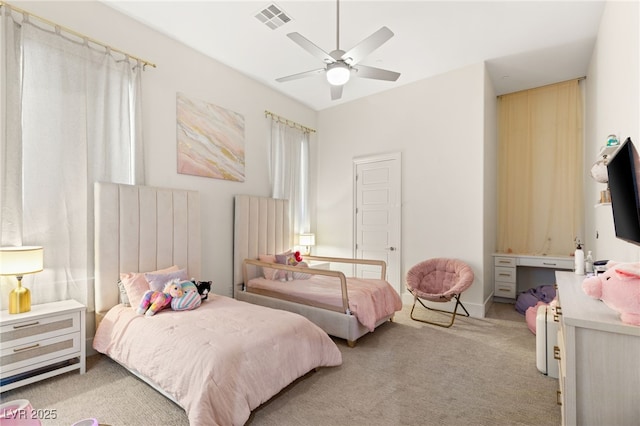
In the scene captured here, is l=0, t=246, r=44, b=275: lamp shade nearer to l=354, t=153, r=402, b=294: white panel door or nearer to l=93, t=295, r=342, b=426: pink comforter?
l=93, t=295, r=342, b=426: pink comforter

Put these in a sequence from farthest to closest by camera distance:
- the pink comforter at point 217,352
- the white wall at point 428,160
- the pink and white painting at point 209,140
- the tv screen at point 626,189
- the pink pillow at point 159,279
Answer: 1. the white wall at point 428,160
2. the pink and white painting at point 209,140
3. the pink pillow at point 159,279
4. the pink comforter at point 217,352
5. the tv screen at point 626,189

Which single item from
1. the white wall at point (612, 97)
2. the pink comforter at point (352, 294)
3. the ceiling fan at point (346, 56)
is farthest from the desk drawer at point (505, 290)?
the ceiling fan at point (346, 56)

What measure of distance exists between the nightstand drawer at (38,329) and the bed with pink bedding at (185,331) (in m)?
0.27

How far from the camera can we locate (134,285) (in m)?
2.75

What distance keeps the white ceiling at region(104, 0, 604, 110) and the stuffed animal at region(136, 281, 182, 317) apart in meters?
2.67

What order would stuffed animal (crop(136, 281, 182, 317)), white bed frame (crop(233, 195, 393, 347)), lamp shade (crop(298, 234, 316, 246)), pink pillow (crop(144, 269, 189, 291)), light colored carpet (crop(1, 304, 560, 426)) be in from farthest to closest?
1. lamp shade (crop(298, 234, 316, 246))
2. white bed frame (crop(233, 195, 393, 347))
3. pink pillow (crop(144, 269, 189, 291))
4. stuffed animal (crop(136, 281, 182, 317))
5. light colored carpet (crop(1, 304, 560, 426))

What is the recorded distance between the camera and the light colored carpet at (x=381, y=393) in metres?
1.96

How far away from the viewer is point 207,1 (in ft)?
9.34

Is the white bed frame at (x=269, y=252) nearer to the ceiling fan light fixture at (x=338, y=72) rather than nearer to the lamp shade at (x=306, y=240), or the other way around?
the lamp shade at (x=306, y=240)

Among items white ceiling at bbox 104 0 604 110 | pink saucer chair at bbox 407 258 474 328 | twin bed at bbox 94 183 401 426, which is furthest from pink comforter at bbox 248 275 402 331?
white ceiling at bbox 104 0 604 110

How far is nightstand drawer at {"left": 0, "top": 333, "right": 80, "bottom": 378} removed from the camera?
212 cm

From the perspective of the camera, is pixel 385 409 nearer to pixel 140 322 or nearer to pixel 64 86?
pixel 140 322

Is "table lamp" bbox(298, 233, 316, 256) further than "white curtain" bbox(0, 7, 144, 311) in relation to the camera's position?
Yes

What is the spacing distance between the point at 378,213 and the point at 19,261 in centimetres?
415
